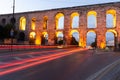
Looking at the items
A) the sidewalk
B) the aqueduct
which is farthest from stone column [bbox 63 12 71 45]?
the sidewalk

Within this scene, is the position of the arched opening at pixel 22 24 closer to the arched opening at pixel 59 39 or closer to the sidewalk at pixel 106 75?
the arched opening at pixel 59 39

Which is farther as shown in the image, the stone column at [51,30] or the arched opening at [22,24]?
the arched opening at [22,24]

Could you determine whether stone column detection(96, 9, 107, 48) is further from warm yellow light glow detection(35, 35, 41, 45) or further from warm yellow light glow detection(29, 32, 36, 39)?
warm yellow light glow detection(29, 32, 36, 39)

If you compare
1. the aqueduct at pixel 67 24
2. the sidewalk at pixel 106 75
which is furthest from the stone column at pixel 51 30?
the sidewalk at pixel 106 75

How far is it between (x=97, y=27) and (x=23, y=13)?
927 inches

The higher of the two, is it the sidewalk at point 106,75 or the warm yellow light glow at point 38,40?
the warm yellow light glow at point 38,40

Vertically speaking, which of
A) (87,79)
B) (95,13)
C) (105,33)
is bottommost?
(87,79)

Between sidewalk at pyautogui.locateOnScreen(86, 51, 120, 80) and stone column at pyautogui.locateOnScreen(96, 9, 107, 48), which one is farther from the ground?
stone column at pyautogui.locateOnScreen(96, 9, 107, 48)

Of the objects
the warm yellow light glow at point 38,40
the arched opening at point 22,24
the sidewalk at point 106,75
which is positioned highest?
the arched opening at point 22,24

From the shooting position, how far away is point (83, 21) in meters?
65.1

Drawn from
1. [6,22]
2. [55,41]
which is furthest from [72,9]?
[6,22]

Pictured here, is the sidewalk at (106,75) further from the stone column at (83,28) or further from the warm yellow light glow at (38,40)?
the warm yellow light glow at (38,40)

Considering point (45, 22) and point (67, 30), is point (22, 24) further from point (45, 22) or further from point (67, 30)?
point (67, 30)

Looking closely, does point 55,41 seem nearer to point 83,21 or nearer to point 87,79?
point 83,21
